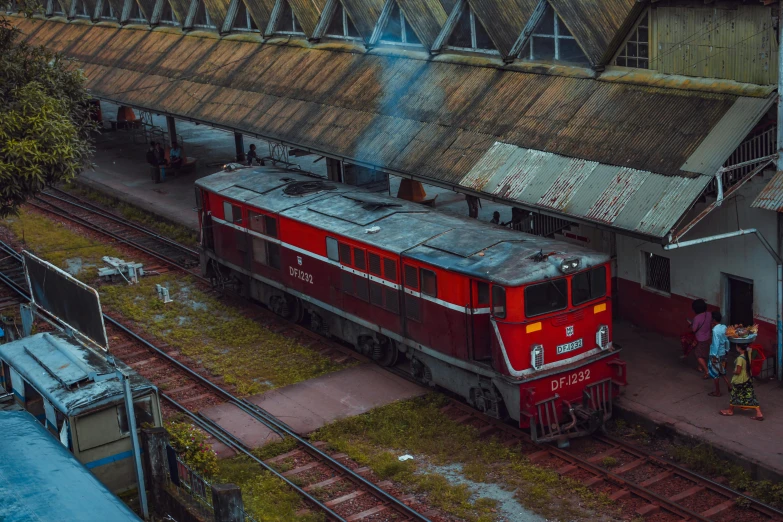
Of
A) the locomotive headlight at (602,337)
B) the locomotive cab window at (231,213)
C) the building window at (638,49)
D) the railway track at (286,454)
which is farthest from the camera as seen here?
the locomotive cab window at (231,213)

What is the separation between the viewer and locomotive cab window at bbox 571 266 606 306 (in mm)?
16547

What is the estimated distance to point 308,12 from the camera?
30594 mm

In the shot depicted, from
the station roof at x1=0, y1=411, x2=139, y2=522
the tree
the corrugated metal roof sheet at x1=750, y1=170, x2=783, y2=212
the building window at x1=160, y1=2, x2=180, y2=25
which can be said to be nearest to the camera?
the station roof at x1=0, y1=411, x2=139, y2=522

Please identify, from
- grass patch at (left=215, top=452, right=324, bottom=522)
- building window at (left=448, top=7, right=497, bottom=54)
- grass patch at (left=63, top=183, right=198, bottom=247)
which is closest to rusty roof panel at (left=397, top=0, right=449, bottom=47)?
building window at (left=448, top=7, right=497, bottom=54)

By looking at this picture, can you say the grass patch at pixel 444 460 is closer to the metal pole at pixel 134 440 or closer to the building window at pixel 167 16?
the metal pole at pixel 134 440

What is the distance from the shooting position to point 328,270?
20.4 m

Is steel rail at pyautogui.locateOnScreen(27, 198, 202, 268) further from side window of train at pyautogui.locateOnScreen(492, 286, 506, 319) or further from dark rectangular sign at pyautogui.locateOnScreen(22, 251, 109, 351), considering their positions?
side window of train at pyautogui.locateOnScreen(492, 286, 506, 319)

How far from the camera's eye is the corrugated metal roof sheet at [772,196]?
16.3 meters

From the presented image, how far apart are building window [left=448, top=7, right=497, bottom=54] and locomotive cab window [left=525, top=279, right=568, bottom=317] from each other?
372 inches

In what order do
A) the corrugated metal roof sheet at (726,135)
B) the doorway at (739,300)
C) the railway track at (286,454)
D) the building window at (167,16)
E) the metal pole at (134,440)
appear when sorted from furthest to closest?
the building window at (167,16) < the doorway at (739,300) < the corrugated metal roof sheet at (726,135) < the railway track at (286,454) < the metal pole at (134,440)

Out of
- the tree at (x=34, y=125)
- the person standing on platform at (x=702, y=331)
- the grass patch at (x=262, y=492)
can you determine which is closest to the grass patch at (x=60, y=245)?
the tree at (x=34, y=125)

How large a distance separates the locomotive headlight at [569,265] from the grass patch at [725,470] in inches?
135

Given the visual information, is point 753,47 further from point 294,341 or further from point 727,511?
point 294,341

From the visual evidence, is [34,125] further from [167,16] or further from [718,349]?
[167,16]
